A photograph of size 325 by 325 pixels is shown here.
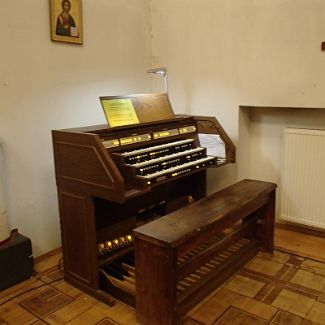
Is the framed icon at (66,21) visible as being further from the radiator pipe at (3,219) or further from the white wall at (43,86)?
the radiator pipe at (3,219)

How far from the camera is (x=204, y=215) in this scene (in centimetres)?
218

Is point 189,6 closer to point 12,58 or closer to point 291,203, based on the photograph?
point 12,58

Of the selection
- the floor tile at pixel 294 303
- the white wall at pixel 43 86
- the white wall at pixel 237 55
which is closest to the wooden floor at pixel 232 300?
the floor tile at pixel 294 303

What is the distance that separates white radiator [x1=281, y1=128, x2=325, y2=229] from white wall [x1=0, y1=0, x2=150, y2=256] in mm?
1517

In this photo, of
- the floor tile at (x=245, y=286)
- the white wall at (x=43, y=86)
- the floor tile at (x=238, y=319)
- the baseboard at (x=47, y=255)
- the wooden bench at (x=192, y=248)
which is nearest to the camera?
the wooden bench at (x=192, y=248)

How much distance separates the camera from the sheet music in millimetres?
2826

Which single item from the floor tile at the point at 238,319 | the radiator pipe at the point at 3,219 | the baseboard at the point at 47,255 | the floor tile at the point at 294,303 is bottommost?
the floor tile at the point at 238,319

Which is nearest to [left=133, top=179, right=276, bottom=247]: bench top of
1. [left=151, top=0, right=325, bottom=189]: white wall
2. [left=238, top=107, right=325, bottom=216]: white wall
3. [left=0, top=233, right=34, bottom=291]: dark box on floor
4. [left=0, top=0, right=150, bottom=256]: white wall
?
[left=238, top=107, right=325, bottom=216]: white wall

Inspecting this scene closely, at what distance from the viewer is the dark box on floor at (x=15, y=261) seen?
2.38 meters

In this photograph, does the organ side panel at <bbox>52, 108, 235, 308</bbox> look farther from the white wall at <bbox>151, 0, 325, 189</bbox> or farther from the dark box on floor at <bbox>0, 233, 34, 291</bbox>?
the white wall at <bbox>151, 0, 325, 189</bbox>

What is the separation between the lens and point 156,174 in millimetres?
2256

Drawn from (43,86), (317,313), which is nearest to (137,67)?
(43,86)

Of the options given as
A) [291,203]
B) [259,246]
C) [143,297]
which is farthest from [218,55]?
[143,297]

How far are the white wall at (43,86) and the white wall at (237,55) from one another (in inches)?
15.9
